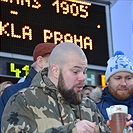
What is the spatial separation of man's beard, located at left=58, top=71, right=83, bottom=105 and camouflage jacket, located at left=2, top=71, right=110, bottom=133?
0.03 m

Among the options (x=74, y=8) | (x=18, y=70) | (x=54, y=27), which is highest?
(x=74, y=8)

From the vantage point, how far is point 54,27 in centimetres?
911

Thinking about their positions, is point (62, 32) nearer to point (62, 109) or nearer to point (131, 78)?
point (131, 78)

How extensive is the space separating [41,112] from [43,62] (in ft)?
4.60

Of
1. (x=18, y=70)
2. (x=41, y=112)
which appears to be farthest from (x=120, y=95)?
(x=18, y=70)

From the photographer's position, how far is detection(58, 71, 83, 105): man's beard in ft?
9.41

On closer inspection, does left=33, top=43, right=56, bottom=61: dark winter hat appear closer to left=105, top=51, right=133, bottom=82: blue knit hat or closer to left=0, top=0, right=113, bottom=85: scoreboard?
left=105, top=51, right=133, bottom=82: blue knit hat

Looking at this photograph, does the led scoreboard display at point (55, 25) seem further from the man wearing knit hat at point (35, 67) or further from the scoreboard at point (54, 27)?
the man wearing knit hat at point (35, 67)

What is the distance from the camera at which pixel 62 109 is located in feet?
9.42

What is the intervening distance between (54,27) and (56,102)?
248 inches

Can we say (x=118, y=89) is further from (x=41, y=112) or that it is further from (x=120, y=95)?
(x=41, y=112)

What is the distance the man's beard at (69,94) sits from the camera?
287cm

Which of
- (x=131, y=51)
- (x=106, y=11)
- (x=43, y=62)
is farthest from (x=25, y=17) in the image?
(x=43, y=62)

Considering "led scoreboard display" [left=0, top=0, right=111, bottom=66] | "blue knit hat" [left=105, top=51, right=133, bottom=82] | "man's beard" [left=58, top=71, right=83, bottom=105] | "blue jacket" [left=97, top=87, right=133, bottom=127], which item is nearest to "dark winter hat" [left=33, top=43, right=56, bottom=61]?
"blue knit hat" [left=105, top=51, right=133, bottom=82]
